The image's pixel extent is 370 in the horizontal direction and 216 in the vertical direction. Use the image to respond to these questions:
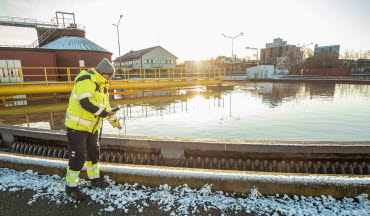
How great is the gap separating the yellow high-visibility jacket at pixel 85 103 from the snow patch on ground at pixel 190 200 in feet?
3.26

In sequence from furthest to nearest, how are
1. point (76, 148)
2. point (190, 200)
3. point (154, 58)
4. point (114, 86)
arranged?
1. point (154, 58)
2. point (114, 86)
3. point (76, 148)
4. point (190, 200)

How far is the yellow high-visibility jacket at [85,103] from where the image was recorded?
105 inches

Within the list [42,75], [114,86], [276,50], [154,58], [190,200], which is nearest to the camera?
[190,200]

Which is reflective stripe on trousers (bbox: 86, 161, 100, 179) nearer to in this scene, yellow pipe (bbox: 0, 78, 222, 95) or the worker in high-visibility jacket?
the worker in high-visibility jacket

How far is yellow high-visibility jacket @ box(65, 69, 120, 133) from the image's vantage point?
2664 mm

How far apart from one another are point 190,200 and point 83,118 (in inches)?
75.3

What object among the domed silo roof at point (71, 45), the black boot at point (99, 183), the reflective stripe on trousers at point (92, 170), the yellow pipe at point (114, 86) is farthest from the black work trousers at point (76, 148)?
the domed silo roof at point (71, 45)

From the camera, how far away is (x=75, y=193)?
104 inches

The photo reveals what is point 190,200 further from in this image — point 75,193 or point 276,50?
point 276,50

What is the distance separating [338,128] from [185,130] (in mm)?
5360

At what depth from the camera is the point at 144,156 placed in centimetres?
472

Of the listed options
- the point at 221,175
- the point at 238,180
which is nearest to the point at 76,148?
the point at 221,175

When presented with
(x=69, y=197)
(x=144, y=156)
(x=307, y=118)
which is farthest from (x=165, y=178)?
(x=307, y=118)

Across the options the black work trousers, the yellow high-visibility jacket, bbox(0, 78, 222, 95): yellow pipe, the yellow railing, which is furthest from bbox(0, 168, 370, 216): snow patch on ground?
bbox(0, 78, 222, 95): yellow pipe
